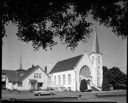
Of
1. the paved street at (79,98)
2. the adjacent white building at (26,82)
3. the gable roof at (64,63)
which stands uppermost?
the gable roof at (64,63)

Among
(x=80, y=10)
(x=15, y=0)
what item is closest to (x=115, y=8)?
(x=80, y=10)

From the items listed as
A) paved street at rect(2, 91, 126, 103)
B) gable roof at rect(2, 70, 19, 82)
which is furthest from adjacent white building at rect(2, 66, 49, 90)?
paved street at rect(2, 91, 126, 103)

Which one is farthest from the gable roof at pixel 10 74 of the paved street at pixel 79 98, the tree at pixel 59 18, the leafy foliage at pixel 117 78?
the leafy foliage at pixel 117 78

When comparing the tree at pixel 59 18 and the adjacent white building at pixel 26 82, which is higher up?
the tree at pixel 59 18

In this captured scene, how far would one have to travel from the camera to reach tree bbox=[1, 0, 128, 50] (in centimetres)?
391

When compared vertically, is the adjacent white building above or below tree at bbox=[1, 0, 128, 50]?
below

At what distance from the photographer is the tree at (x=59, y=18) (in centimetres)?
391

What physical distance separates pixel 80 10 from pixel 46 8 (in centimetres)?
61

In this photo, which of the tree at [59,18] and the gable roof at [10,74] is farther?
the gable roof at [10,74]

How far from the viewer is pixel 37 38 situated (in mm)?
4301

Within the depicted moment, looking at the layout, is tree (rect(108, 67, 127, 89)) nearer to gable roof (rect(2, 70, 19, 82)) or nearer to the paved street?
the paved street

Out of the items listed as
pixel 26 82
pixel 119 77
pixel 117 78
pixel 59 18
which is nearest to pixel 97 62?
pixel 117 78

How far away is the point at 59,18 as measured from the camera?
4.24 meters

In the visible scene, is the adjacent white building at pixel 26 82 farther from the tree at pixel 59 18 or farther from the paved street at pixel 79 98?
the tree at pixel 59 18
